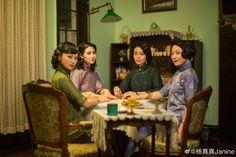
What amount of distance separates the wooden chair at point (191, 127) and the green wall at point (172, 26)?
2.53 metres

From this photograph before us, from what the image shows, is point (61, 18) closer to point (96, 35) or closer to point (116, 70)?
point (96, 35)

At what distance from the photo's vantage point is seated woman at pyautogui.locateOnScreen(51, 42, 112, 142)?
9.14 feet

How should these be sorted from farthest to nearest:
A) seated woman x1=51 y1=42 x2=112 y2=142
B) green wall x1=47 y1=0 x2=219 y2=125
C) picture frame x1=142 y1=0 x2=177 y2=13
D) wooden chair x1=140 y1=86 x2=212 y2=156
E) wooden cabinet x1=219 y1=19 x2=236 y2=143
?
picture frame x1=142 y1=0 x2=177 y2=13
green wall x1=47 y1=0 x2=219 y2=125
wooden cabinet x1=219 y1=19 x2=236 y2=143
seated woman x1=51 y1=42 x2=112 y2=142
wooden chair x1=140 y1=86 x2=212 y2=156

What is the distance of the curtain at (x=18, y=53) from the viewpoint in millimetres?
4145

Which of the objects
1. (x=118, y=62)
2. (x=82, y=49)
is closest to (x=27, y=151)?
(x=82, y=49)

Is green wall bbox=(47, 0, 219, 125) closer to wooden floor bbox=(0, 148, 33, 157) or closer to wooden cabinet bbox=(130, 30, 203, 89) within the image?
wooden cabinet bbox=(130, 30, 203, 89)

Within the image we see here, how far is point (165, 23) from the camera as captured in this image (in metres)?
5.90

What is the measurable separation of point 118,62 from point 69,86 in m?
3.37

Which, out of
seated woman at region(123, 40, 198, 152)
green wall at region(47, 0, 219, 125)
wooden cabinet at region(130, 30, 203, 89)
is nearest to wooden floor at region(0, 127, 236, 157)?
green wall at region(47, 0, 219, 125)

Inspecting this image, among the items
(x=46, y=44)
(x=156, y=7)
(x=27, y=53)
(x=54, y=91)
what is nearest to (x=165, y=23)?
(x=156, y=7)

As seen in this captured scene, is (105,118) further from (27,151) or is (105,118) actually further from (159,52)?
(159,52)

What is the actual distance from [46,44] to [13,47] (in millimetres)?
633

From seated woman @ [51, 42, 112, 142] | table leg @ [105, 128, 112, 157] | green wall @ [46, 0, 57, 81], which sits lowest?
table leg @ [105, 128, 112, 157]

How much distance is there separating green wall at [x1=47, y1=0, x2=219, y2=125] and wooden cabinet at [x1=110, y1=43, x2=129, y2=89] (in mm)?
142
